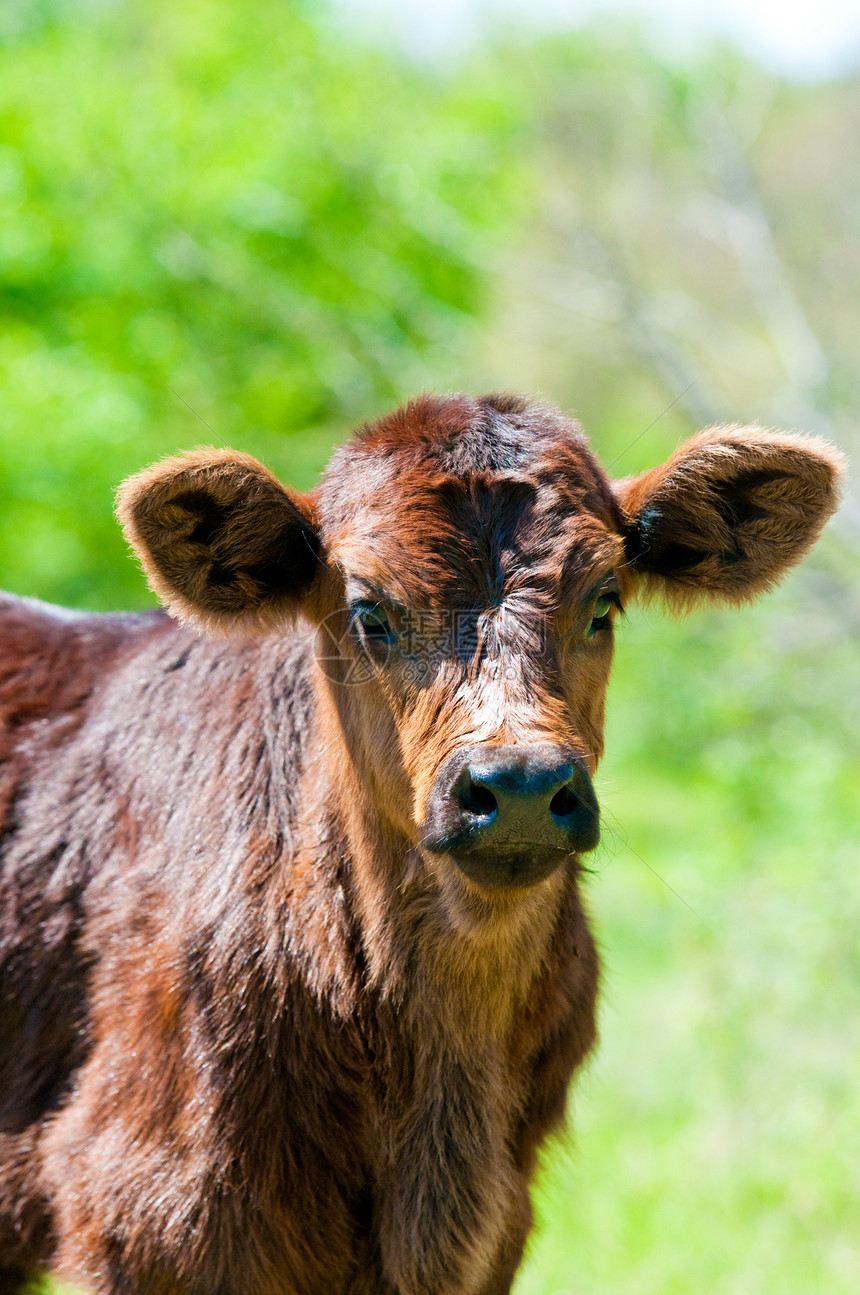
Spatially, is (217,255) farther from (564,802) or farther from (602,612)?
(564,802)

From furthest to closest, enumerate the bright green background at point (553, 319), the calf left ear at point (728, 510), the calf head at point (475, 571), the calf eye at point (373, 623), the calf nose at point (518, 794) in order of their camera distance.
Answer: the bright green background at point (553, 319) → the calf left ear at point (728, 510) → the calf eye at point (373, 623) → the calf head at point (475, 571) → the calf nose at point (518, 794)

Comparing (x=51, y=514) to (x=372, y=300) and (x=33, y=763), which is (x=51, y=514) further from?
(x=33, y=763)

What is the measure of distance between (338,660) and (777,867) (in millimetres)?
7066

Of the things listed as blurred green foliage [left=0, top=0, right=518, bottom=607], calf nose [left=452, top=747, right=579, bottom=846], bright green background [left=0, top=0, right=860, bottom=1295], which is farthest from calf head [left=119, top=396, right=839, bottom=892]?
blurred green foliage [left=0, top=0, right=518, bottom=607]

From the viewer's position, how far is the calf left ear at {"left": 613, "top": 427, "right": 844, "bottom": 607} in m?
3.81

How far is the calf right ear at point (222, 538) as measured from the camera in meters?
3.56

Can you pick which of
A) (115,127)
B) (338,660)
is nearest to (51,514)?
(115,127)

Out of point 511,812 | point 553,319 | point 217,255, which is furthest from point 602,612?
point 217,255

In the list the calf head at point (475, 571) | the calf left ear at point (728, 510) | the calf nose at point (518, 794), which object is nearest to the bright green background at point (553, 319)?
the calf left ear at point (728, 510)

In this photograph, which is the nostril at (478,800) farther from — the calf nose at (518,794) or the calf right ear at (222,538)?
the calf right ear at (222,538)

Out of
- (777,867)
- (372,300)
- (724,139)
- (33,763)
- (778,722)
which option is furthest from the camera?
(372,300)

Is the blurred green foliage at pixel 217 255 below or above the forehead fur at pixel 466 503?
above

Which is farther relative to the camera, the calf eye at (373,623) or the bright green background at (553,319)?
the bright green background at (553,319)

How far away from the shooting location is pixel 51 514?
14281mm
